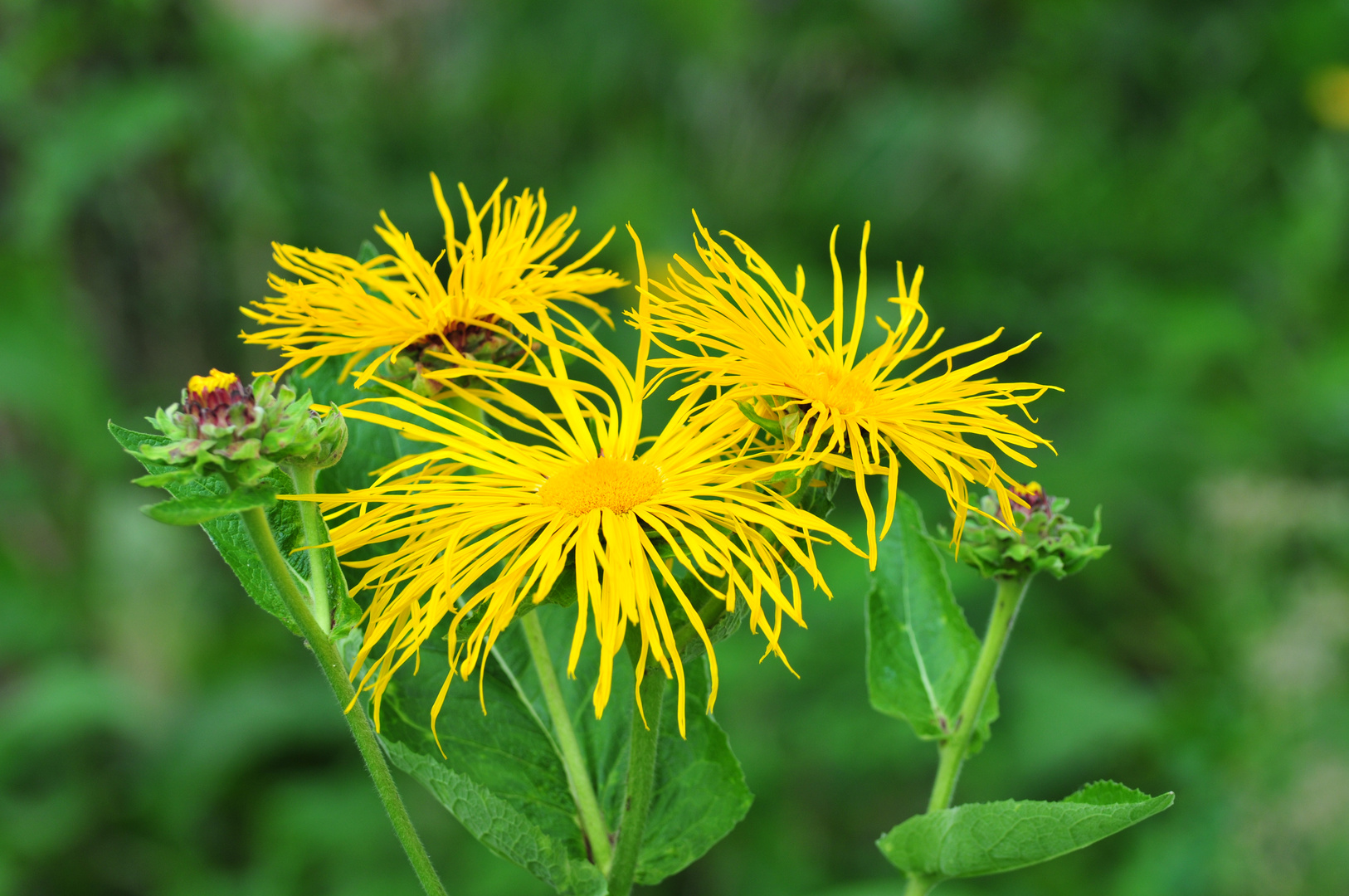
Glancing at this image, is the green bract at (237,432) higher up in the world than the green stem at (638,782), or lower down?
higher up

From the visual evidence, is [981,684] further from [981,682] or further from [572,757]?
[572,757]

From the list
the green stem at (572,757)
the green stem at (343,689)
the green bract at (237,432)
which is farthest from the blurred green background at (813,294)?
the green bract at (237,432)

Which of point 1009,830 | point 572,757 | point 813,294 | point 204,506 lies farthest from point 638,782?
point 813,294

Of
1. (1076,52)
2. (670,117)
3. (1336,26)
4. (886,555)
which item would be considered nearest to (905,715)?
(886,555)

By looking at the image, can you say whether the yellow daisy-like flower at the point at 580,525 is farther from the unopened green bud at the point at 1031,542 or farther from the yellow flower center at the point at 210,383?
the unopened green bud at the point at 1031,542

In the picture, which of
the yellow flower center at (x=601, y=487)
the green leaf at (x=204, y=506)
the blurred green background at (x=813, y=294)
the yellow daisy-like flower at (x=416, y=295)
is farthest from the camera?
the blurred green background at (x=813, y=294)

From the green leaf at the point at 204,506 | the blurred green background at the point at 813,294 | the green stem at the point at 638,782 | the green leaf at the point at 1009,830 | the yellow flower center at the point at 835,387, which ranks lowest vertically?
the green leaf at the point at 1009,830

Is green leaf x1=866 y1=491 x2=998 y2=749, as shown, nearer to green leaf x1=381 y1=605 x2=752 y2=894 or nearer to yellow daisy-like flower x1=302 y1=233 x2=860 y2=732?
green leaf x1=381 y1=605 x2=752 y2=894

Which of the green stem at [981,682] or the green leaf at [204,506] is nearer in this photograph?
the green leaf at [204,506]

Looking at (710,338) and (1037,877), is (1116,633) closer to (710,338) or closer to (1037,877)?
(1037,877)
